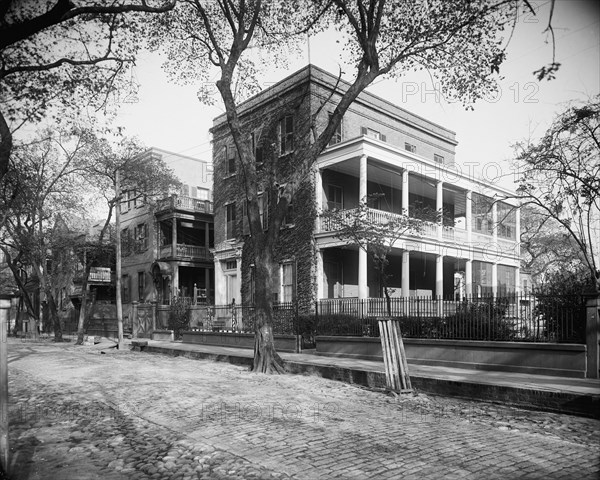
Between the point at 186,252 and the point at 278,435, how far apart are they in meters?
28.0

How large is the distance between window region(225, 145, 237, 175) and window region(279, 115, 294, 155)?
12.9 feet

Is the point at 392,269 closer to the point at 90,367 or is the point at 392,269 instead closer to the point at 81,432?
the point at 90,367

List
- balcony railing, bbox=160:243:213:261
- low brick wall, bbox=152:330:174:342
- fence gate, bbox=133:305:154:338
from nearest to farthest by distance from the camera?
low brick wall, bbox=152:330:174:342
fence gate, bbox=133:305:154:338
balcony railing, bbox=160:243:213:261

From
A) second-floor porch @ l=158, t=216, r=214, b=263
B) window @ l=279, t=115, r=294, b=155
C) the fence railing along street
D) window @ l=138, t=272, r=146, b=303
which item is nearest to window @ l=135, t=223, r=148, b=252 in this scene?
second-floor porch @ l=158, t=216, r=214, b=263

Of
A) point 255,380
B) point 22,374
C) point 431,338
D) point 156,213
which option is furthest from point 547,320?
point 156,213

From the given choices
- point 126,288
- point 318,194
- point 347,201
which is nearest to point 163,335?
point 318,194

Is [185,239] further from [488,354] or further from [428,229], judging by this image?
[488,354]

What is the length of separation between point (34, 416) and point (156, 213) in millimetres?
27499

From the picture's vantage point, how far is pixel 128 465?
509 cm

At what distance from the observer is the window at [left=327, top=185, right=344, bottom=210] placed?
2452 cm

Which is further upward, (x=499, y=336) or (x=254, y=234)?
(x=254, y=234)

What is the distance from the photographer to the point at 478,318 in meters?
12.8

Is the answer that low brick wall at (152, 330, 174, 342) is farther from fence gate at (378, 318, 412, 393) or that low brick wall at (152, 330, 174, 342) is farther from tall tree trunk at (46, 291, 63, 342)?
fence gate at (378, 318, 412, 393)

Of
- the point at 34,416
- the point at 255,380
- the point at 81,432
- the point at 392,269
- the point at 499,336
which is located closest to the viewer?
the point at 81,432
